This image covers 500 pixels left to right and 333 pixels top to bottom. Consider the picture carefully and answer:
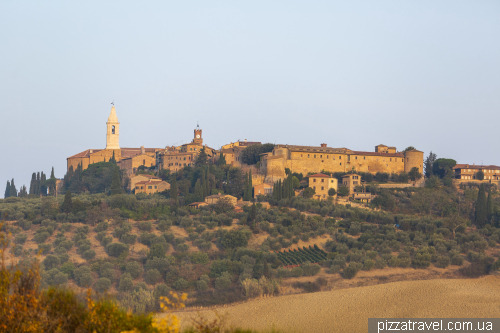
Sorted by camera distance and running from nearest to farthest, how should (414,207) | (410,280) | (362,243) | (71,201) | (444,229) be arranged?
1. (410,280)
2. (362,243)
3. (444,229)
4. (71,201)
5. (414,207)

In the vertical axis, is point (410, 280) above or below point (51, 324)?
below

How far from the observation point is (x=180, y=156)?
63.4 m

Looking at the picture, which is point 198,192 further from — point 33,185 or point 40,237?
point 33,185

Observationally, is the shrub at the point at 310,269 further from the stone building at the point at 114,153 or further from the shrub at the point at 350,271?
the stone building at the point at 114,153

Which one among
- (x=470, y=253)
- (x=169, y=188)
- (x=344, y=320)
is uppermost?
(x=169, y=188)

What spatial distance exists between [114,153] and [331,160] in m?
29.9

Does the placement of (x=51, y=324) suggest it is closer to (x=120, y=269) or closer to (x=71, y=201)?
(x=120, y=269)

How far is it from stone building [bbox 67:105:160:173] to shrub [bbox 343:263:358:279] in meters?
38.9

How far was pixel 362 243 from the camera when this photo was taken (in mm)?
→ 39656

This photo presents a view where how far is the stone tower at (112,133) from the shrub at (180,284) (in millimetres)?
46369

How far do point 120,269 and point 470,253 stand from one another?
2376 cm

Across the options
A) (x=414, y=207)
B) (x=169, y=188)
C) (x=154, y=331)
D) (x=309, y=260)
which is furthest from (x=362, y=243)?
(x=154, y=331)

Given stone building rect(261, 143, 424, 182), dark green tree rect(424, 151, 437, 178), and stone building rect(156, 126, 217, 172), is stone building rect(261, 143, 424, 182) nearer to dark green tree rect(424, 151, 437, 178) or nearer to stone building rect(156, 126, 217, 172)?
dark green tree rect(424, 151, 437, 178)

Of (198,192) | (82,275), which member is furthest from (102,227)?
(198,192)
